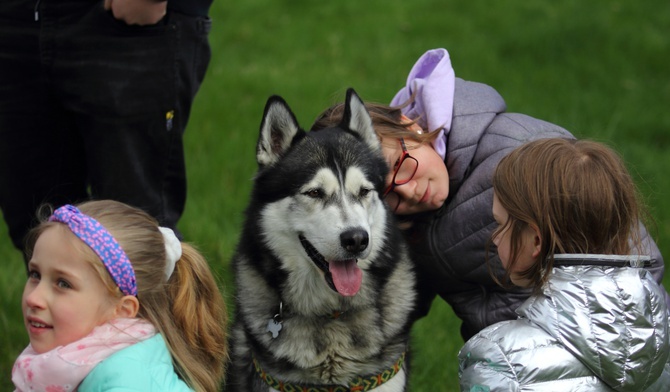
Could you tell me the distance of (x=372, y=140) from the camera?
132 inches

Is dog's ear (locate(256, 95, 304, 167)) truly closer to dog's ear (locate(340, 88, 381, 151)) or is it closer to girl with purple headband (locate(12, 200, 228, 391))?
dog's ear (locate(340, 88, 381, 151))

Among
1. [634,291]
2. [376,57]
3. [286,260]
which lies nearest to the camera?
[634,291]

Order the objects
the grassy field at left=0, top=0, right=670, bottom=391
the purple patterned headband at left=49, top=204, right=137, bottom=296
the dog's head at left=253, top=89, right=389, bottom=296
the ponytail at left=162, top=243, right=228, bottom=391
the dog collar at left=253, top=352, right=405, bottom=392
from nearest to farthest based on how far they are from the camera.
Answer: the purple patterned headband at left=49, top=204, right=137, bottom=296
the ponytail at left=162, top=243, right=228, bottom=391
the dog's head at left=253, top=89, right=389, bottom=296
the dog collar at left=253, top=352, right=405, bottom=392
the grassy field at left=0, top=0, right=670, bottom=391

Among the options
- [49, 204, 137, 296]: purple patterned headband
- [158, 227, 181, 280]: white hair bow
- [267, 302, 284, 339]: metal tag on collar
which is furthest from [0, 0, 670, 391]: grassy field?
[49, 204, 137, 296]: purple patterned headband

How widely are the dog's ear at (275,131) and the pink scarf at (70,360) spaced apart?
1.03 m

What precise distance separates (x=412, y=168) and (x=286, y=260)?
0.64m

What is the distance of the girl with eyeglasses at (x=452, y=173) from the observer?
11.0ft

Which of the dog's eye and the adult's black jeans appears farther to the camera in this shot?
the adult's black jeans

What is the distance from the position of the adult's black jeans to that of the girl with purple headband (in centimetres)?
79

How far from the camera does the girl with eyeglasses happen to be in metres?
3.36

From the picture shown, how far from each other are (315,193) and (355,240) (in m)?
0.28

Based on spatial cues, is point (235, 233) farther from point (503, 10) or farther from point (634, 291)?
point (503, 10)

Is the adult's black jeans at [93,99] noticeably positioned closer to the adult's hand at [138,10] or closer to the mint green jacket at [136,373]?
the adult's hand at [138,10]

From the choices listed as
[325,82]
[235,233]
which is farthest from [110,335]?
[325,82]
